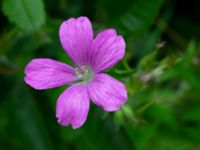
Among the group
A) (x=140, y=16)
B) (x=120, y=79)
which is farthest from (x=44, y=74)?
(x=140, y=16)

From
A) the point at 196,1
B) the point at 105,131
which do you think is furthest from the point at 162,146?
the point at 196,1

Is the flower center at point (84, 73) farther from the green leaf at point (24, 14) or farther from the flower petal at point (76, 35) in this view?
the green leaf at point (24, 14)

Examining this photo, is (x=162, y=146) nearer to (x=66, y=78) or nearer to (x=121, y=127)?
(x=121, y=127)

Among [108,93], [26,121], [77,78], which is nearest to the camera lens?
[108,93]

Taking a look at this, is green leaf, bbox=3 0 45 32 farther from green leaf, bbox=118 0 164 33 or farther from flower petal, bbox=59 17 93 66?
green leaf, bbox=118 0 164 33

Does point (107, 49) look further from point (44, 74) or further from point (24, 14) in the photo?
point (24, 14)

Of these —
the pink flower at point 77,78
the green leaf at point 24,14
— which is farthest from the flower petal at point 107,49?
the green leaf at point 24,14
